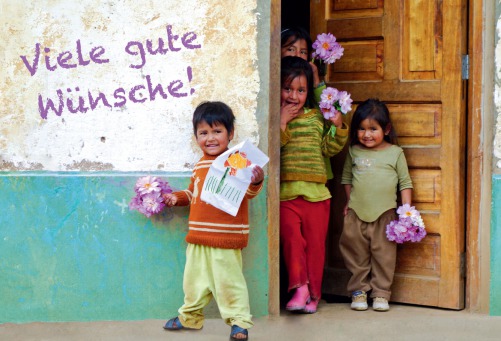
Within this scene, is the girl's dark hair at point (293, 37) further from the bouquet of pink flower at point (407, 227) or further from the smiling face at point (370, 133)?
the bouquet of pink flower at point (407, 227)

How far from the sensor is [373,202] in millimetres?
5090

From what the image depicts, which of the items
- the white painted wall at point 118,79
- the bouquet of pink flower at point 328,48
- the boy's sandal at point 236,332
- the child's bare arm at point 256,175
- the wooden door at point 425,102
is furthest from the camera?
the bouquet of pink flower at point 328,48

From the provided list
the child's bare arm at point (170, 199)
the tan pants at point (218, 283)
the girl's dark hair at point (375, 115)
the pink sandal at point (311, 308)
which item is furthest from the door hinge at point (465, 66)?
the child's bare arm at point (170, 199)

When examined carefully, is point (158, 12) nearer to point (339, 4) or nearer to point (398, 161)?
point (339, 4)

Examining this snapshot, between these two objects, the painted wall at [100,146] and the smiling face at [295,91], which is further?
the smiling face at [295,91]

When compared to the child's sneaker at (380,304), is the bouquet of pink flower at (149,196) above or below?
above

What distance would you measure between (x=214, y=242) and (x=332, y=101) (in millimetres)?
1234

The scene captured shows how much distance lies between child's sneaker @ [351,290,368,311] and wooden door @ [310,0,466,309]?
24 centimetres

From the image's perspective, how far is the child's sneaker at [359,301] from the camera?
5.11m

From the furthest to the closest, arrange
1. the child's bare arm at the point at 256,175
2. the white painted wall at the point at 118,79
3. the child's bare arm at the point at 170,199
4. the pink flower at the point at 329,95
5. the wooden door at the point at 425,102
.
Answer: the wooden door at the point at 425,102 → the pink flower at the point at 329,95 → the white painted wall at the point at 118,79 → the child's bare arm at the point at 170,199 → the child's bare arm at the point at 256,175

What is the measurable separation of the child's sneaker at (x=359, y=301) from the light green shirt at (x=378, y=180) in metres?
0.48

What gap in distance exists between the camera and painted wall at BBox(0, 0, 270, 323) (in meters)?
4.75

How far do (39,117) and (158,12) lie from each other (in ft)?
3.14

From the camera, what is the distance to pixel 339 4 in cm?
544
